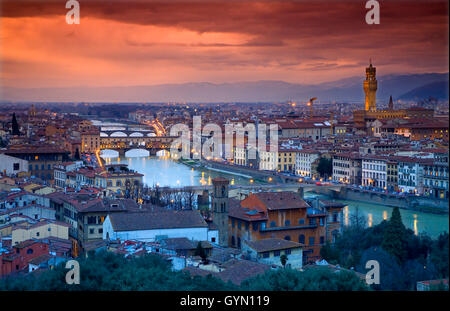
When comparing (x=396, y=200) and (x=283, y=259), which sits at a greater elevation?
(x=283, y=259)

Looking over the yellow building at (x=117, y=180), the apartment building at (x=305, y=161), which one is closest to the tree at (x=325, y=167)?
the apartment building at (x=305, y=161)

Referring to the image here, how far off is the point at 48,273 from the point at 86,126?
59.7 ft

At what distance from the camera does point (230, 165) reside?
45.1 feet

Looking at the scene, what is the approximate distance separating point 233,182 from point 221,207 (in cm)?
631

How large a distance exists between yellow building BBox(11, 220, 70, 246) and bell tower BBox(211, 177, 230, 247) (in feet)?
3.33

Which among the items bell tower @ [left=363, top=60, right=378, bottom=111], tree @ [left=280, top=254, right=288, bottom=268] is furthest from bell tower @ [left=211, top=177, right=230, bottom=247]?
bell tower @ [left=363, top=60, right=378, bottom=111]

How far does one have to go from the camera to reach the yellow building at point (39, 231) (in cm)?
453

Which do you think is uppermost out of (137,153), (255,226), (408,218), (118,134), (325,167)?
(118,134)

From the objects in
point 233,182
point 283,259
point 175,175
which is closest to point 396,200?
point 233,182

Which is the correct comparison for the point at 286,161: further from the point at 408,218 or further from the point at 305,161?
the point at 408,218

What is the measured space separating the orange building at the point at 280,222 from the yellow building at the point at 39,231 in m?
1.15

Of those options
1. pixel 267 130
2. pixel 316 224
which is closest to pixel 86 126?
pixel 267 130

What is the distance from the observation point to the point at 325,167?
11.8m

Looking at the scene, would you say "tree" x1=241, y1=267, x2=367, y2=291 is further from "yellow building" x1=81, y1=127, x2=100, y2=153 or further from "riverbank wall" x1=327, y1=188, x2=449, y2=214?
"yellow building" x1=81, y1=127, x2=100, y2=153
